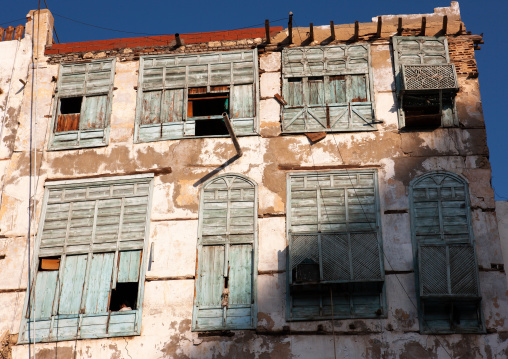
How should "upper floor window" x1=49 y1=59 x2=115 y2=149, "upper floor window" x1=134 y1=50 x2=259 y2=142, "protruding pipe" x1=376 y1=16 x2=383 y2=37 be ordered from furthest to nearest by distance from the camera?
"protruding pipe" x1=376 y1=16 x2=383 y2=37 → "upper floor window" x1=49 y1=59 x2=115 y2=149 → "upper floor window" x1=134 y1=50 x2=259 y2=142

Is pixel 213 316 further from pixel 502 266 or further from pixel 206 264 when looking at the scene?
pixel 502 266

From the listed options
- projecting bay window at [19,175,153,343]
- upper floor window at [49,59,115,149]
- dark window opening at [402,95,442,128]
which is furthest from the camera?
upper floor window at [49,59,115,149]

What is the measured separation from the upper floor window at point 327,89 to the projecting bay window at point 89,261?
351cm

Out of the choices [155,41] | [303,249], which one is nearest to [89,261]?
[303,249]

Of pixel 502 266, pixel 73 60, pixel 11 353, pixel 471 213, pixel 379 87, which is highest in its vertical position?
pixel 73 60

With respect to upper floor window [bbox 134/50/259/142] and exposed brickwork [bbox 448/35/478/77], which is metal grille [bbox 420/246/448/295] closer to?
exposed brickwork [bbox 448/35/478/77]

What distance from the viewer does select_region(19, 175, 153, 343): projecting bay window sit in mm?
13977

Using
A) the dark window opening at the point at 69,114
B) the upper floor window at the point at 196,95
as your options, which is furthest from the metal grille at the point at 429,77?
the dark window opening at the point at 69,114

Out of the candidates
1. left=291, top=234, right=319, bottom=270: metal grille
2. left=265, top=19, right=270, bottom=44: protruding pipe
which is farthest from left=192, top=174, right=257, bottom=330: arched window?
left=265, top=19, right=270, bottom=44: protruding pipe

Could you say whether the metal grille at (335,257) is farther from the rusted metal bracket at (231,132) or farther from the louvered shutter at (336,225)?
the rusted metal bracket at (231,132)

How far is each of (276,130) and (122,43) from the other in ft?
14.8

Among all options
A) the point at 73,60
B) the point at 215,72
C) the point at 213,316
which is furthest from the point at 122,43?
the point at 213,316

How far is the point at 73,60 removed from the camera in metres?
17.1

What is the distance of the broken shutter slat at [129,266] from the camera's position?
14.3 m
